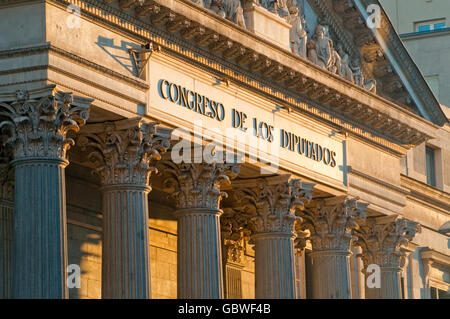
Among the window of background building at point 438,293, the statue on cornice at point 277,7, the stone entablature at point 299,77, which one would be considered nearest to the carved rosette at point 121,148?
the stone entablature at point 299,77

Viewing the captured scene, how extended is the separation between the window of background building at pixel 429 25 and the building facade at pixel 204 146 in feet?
77.9

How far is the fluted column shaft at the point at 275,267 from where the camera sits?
44.8 metres

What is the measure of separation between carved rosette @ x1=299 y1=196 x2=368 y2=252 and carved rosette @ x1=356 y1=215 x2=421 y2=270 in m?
3.16

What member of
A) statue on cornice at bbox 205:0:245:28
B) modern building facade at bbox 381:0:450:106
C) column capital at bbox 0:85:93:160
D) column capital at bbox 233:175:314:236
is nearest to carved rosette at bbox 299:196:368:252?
column capital at bbox 233:175:314:236

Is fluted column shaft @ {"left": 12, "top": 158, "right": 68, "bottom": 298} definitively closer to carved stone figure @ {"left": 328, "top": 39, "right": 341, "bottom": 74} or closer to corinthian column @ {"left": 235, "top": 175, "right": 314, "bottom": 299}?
corinthian column @ {"left": 235, "top": 175, "right": 314, "bottom": 299}

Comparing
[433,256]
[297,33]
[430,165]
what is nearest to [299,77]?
[297,33]

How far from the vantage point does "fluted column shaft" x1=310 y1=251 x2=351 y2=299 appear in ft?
157

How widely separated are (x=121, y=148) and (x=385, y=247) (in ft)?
52.2

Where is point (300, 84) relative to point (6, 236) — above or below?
above

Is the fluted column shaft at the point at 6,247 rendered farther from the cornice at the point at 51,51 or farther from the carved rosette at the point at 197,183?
the cornice at the point at 51,51

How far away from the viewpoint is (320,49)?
48031 millimetres

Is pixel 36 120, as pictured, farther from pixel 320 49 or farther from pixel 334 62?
pixel 334 62

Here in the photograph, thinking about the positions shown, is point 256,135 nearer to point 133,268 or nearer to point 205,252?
point 205,252
